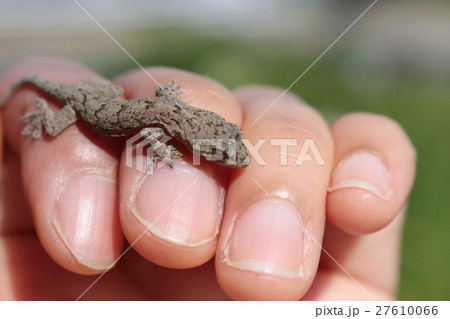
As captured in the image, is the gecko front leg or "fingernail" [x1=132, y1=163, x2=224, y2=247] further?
the gecko front leg

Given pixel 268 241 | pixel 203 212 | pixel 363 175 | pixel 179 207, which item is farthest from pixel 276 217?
pixel 363 175

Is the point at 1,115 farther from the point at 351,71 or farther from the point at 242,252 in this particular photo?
the point at 351,71

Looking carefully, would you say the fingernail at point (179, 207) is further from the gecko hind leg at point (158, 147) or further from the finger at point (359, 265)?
the finger at point (359, 265)

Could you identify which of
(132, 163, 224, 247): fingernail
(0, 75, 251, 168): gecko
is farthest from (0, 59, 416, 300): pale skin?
(0, 75, 251, 168): gecko

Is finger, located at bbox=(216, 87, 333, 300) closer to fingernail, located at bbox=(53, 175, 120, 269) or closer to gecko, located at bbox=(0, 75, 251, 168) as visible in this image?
gecko, located at bbox=(0, 75, 251, 168)
